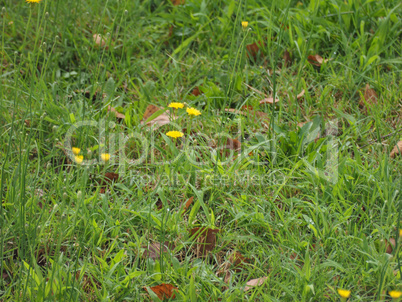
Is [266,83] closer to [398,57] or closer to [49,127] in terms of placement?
[398,57]

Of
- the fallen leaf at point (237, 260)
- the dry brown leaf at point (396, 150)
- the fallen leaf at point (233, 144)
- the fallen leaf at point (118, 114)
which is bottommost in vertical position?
the fallen leaf at point (237, 260)

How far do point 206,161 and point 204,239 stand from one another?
47 centimetres

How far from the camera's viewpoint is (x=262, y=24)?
2.80m

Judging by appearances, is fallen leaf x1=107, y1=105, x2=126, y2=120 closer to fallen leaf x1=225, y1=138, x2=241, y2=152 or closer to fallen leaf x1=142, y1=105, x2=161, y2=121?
fallen leaf x1=142, y1=105, x2=161, y2=121

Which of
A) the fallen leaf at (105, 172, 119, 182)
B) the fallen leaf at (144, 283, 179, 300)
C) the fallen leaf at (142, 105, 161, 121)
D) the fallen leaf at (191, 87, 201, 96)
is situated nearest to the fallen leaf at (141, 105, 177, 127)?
the fallen leaf at (142, 105, 161, 121)

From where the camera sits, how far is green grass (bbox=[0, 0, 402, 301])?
155 cm

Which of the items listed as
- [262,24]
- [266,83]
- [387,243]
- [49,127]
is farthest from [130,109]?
[387,243]

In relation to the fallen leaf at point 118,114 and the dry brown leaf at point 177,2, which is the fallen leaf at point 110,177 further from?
the dry brown leaf at point 177,2

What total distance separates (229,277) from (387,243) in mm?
570

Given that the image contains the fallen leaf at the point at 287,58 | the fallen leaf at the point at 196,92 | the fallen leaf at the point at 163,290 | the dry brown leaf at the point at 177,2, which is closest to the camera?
the fallen leaf at the point at 163,290

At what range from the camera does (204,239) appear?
5.64ft

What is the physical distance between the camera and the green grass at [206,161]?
5.08ft

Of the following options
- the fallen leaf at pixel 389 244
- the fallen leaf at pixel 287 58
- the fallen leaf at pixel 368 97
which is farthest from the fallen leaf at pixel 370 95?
the fallen leaf at pixel 389 244

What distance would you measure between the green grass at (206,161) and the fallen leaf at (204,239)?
2cm
